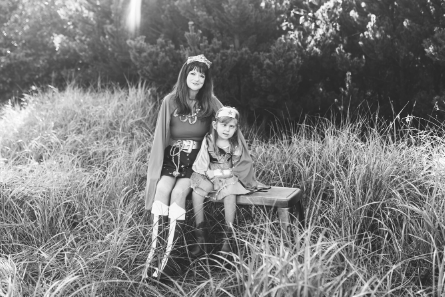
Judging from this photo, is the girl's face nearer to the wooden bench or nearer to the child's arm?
the child's arm

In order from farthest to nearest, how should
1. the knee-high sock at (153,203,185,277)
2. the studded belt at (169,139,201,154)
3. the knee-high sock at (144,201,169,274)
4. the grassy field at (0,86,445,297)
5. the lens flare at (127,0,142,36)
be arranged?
1. the lens flare at (127,0,142,36)
2. the studded belt at (169,139,201,154)
3. the knee-high sock at (144,201,169,274)
4. the knee-high sock at (153,203,185,277)
5. the grassy field at (0,86,445,297)

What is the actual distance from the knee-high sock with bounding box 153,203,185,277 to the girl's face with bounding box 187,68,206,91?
0.93 meters

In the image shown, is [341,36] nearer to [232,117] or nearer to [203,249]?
[232,117]

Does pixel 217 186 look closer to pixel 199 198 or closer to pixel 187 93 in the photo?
pixel 199 198

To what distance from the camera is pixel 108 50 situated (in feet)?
23.6

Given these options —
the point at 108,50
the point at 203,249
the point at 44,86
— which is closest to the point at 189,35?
the point at 108,50

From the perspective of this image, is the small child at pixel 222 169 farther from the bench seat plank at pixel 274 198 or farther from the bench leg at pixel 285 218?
the bench leg at pixel 285 218

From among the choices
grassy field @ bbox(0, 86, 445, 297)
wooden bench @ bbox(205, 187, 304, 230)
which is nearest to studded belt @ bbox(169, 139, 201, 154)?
grassy field @ bbox(0, 86, 445, 297)

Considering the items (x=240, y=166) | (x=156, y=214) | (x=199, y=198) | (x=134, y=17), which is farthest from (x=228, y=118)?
(x=134, y=17)

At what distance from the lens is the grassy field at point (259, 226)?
2383mm

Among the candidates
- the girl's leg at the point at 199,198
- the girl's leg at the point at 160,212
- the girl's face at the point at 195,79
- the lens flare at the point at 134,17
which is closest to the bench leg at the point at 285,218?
the girl's leg at the point at 199,198

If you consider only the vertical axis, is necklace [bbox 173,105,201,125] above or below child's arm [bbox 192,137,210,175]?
above

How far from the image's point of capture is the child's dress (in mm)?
3250

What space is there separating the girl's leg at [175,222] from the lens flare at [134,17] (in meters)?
3.83
